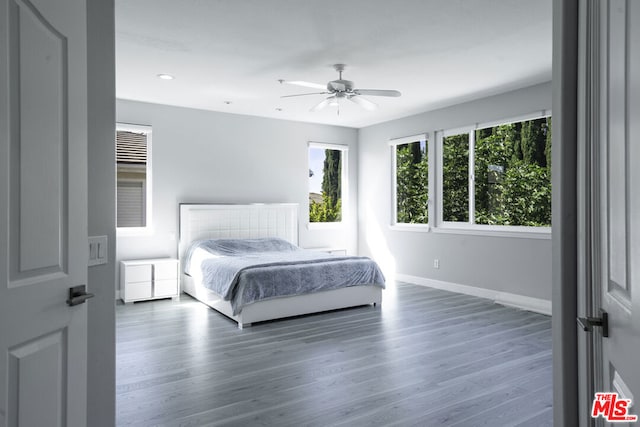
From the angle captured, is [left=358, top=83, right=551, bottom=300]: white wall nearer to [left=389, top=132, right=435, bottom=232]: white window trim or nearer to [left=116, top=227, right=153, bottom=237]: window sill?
[left=389, top=132, right=435, bottom=232]: white window trim

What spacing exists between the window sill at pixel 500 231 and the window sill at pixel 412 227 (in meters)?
0.17

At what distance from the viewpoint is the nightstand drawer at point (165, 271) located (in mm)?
5462

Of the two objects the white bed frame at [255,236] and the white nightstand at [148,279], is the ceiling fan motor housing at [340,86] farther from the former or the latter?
the white nightstand at [148,279]

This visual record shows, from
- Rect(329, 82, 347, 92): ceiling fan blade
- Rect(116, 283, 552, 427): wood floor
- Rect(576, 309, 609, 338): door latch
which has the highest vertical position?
Rect(329, 82, 347, 92): ceiling fan blade

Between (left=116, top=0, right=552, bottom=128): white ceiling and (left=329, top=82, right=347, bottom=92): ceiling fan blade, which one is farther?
(left=329, top=82, right=347, bottom=92): ceiling fan blade

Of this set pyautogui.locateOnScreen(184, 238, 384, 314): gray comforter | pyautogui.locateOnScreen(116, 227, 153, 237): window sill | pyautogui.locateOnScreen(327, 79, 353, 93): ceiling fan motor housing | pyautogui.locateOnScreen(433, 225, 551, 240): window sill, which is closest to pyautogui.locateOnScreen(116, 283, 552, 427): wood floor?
pyautogui.locateOnScreen(184, 238, 384, 314): gray comforter

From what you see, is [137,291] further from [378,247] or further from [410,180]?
[410,180]

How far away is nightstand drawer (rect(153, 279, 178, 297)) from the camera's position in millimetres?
5462

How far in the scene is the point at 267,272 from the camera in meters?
4.45

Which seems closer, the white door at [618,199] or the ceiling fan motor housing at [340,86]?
the white door at [618,199]

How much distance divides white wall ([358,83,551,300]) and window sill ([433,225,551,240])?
51 millimetres

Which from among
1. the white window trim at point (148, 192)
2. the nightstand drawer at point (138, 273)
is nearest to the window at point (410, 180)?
the white window trim at point (148, 192)

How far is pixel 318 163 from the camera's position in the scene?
24.6 feet

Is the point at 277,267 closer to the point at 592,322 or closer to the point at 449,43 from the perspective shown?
the point at 449,43
